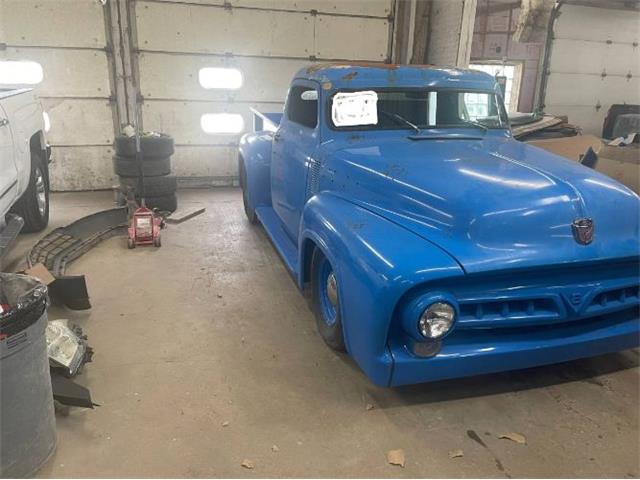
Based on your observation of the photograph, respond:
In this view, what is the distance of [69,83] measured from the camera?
6.84 m

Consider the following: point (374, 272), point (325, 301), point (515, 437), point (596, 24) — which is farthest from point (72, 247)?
point (596, 24)

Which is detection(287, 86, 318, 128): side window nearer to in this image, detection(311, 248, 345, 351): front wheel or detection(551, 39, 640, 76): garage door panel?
detection(311, 248, 345, 351): front wheel

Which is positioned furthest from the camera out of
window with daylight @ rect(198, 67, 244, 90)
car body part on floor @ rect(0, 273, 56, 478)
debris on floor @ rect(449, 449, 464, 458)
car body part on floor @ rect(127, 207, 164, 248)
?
window with daylight @ rect(198, 67, 244, 90)

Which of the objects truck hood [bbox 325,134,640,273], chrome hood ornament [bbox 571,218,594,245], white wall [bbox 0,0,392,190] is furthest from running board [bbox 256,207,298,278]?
white wall [bbox 0,0,392,190]

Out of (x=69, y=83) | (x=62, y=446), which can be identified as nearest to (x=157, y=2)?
(x=69, y=83)

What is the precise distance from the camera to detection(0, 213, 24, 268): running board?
366 cm

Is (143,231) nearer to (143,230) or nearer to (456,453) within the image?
(143,230)

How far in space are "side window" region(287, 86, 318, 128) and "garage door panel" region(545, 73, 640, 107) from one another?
305 inches

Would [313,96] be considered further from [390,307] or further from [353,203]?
[390,307]

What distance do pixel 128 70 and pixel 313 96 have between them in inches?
178

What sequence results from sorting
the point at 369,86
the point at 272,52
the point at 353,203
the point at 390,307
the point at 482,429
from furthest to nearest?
the point at 272,52, the point at 369,86, the point at 353,203, the point at 482,429, the point at 390,307

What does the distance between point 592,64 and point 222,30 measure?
7651 millimetres

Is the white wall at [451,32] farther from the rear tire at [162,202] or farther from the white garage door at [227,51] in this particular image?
the rear tire at [162,202]

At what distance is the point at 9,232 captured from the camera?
3.91 metres
